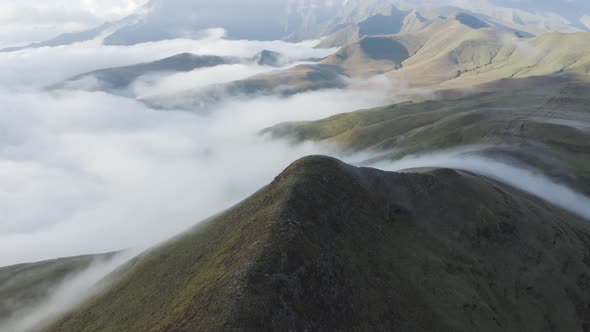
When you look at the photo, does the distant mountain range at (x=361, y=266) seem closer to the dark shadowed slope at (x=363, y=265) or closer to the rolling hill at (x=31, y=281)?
the dark shadowed slope at (x=363, y=265)

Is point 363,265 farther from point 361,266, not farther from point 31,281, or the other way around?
point 31,281

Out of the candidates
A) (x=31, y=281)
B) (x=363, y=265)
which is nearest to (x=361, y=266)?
(x=363, y=265)

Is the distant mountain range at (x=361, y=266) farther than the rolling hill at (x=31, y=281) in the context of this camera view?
No

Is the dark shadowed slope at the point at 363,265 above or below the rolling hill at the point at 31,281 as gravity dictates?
below

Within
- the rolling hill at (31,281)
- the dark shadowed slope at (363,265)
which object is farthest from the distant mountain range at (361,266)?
the rolling hill at (31,281)

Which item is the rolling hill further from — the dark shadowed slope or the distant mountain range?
the dark shadowed slope

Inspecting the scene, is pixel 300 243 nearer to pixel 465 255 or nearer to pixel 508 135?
pixel 465 255

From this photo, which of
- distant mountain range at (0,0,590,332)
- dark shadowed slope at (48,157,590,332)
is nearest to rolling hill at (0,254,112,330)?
distant mountain range at (0,0,590,332)

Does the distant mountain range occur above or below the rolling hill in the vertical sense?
below
